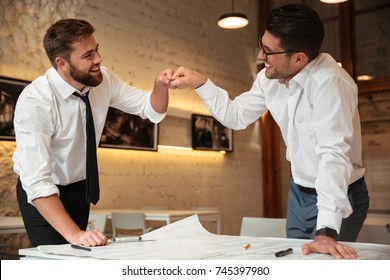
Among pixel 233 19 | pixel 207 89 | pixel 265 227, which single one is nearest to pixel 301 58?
pixel 207 89

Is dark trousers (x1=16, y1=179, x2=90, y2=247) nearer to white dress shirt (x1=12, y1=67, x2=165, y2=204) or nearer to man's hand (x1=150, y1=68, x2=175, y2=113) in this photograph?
white dress shirt (x1=12, y1=67, x2=165, y2=204)

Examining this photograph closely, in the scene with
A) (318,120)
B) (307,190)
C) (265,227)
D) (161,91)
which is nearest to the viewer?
(318,120)

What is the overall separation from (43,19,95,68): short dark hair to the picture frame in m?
4.92

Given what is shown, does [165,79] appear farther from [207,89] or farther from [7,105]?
[7,105]

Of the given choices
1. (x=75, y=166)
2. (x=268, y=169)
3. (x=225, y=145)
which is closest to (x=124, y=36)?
(x=225, y=145)

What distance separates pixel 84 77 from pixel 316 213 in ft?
3.34

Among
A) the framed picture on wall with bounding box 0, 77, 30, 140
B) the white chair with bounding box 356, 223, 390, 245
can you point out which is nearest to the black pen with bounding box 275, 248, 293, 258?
the white chair with bounding box 356, 223, 390, 245

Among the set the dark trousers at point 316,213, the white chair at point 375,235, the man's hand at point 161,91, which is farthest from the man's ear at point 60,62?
the white chair at point 375,235

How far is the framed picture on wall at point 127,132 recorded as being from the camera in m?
5.57

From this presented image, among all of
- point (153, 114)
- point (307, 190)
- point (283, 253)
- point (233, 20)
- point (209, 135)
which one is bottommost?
point (283, 253)

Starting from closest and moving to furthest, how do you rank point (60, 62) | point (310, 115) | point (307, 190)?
1. point (310, 115)
2. point (307, 190)
3. point (60, 62)

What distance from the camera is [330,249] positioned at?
1.22 meters

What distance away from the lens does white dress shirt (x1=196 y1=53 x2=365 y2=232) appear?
1.45 meters
